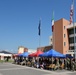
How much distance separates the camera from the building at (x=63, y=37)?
61.9m

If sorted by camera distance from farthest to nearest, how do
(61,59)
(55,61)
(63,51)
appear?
(63,51)
(61,59)
(55,61)

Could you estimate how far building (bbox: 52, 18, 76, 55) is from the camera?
61.9 m

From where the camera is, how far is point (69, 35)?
63.8 m

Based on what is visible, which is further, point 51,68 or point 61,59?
point 61,59

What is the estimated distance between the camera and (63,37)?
62.1 metres

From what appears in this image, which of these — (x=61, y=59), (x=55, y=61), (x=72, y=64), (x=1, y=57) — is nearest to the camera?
(x=72, y=64)

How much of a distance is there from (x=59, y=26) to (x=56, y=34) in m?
3.04

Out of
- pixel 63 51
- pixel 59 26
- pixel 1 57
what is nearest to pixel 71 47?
pixel 63 51

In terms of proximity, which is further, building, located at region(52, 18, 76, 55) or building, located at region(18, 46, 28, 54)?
building, located at region(18, 46, 28, 54)

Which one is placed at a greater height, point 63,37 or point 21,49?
point 63,37

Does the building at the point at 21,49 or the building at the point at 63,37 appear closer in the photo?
the building at the point at 63,37

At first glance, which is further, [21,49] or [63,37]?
[21,49]

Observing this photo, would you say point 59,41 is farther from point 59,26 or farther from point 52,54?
point 52,54

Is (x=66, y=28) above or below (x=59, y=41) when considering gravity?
above
